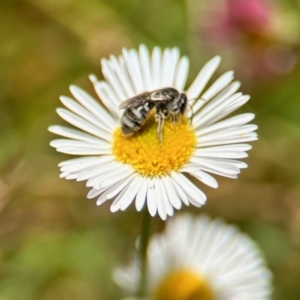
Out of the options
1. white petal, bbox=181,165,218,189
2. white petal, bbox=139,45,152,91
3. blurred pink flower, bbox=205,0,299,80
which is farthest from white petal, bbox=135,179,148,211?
blurred pink flower, bbox=205,0,299,80

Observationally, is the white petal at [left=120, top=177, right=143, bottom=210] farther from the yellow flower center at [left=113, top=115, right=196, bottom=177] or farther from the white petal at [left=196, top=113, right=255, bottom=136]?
the white petal at [left=196, top=113, right=255, bottom=136]

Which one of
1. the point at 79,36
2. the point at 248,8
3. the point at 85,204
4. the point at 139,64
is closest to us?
the point at 139,64

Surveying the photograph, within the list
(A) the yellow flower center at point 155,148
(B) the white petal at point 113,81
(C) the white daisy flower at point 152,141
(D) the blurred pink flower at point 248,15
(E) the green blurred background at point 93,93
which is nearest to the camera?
(C) the white daisy flower at point 152,141

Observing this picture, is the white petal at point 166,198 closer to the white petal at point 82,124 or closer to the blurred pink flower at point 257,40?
the white petal at point 82,124

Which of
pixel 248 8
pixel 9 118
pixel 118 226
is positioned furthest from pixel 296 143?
pixel 9 118

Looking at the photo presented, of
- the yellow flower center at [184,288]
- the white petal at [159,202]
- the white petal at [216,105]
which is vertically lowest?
the yellow flower center at [184,288]

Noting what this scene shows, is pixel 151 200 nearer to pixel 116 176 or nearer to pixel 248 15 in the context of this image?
pixel 116 176

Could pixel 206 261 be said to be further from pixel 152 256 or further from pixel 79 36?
pixel 79 36

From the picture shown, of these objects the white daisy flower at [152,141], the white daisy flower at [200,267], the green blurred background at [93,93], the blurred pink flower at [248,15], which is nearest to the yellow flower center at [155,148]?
the white daisy flower at [152,141]
